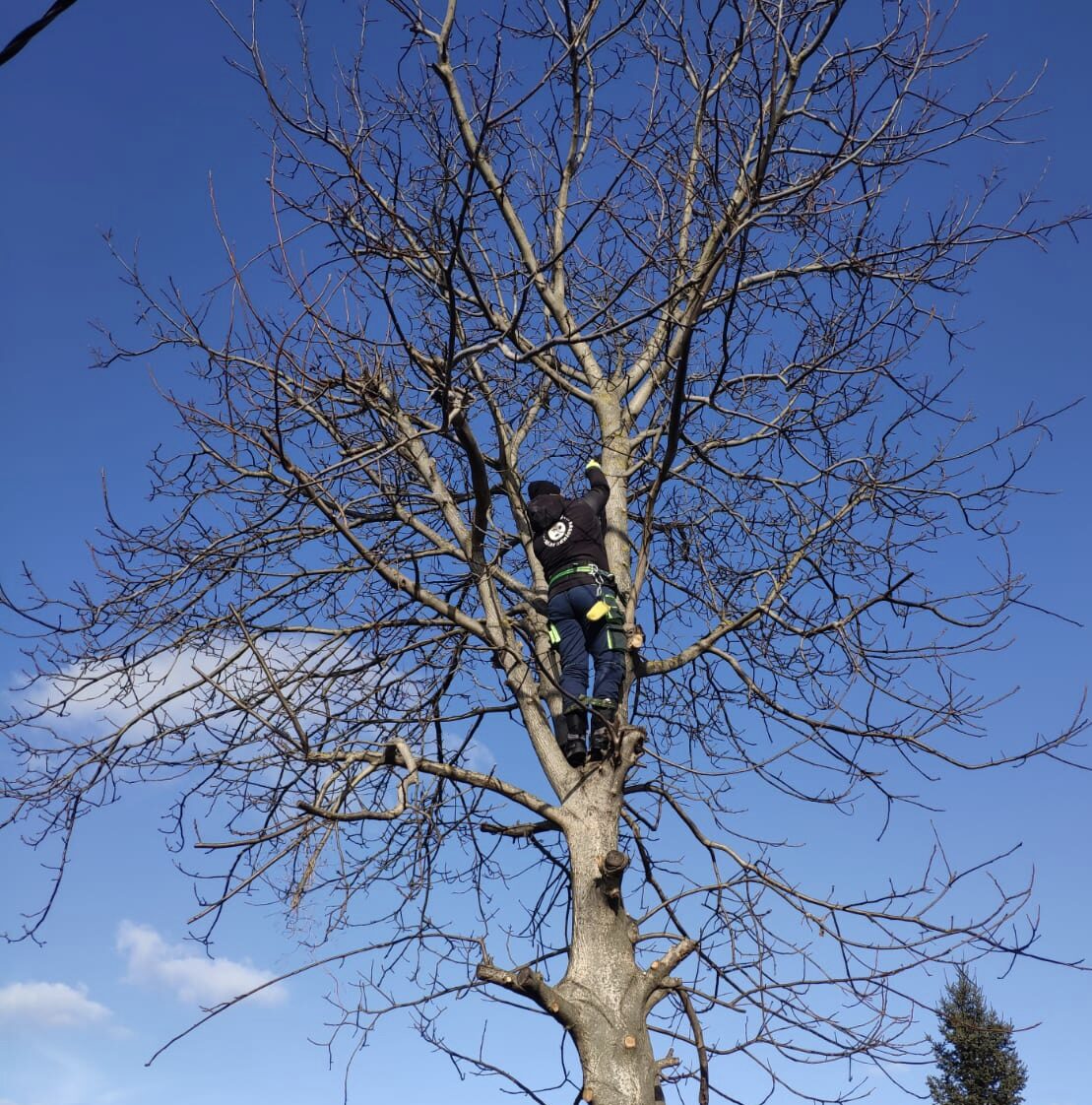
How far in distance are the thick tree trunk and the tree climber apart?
282mm

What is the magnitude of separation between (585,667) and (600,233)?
122 inches

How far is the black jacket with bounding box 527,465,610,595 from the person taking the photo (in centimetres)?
573

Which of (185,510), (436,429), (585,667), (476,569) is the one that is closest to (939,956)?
(585,667)

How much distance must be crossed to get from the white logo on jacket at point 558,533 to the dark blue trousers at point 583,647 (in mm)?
335

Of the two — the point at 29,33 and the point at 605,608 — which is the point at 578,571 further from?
the point at 29,33

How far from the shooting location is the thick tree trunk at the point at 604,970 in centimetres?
452

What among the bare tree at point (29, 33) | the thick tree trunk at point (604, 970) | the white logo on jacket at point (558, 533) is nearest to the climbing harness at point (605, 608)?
the white logo on jacket at point (558, 533)

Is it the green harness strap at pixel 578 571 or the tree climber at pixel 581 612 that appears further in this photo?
the green harness strap at pixel 578 571

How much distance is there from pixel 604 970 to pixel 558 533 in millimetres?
2213

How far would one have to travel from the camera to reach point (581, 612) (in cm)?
554

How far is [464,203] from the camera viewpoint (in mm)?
4324

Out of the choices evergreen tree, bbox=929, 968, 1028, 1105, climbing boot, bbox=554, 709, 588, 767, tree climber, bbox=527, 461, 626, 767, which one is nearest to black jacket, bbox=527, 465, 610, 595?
tree climber, bbox=527, 461, 626, 767

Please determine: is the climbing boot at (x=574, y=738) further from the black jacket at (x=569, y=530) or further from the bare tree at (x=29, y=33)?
the bare tree at (x=29, y=33)

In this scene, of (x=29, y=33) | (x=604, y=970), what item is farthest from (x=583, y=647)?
(x=29, y=33)
